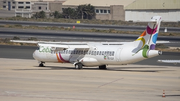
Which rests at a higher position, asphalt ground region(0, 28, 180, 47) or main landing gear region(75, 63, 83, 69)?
asphalt ground region(0, 28, 180, 47)

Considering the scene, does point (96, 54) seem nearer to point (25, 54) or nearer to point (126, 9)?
point (25, 54)

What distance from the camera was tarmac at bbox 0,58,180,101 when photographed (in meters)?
24.7

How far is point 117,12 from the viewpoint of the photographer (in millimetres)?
149000

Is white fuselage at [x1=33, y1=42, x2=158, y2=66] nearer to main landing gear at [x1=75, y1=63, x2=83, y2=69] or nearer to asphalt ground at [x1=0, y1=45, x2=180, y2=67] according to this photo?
main landing gear at [x1=75, y1=63, x2=83, y2=69]

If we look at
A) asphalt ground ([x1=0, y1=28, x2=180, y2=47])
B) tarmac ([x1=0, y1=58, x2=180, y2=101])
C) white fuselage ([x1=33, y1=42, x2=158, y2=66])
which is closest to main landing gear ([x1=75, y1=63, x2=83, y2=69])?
white fuselage ([x1=33, y1=42, x2=158, y2=66])

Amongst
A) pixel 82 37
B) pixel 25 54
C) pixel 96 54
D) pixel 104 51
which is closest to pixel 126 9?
pixel 82 37

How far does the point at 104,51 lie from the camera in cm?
3884

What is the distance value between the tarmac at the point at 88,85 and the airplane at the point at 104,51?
160 centimetres

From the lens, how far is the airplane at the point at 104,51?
118ft

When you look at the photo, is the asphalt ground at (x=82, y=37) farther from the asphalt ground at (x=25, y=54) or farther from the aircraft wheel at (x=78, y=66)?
the aircraft wheel at (x=78, y=66)

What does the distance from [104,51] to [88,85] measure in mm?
9726

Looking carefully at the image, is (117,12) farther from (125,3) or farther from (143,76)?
(143,76)

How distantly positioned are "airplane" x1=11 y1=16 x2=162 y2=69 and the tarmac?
1.60 metres

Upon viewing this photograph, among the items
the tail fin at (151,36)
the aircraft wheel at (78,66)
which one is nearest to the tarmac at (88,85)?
the aircraft wheel at (78,66)
